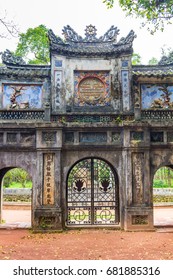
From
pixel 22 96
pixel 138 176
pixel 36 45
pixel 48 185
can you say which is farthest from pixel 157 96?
pixel 36 45

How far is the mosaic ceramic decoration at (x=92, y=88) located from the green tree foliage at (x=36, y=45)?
45.4 ft

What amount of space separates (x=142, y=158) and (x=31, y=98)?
5118 millimetres

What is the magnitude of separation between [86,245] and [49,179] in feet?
10.1

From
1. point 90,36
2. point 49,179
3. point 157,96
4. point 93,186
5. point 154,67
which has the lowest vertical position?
point 93,186

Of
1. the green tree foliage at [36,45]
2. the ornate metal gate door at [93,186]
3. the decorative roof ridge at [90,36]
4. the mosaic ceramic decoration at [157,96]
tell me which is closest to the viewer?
the ornate metal gate door at [93,186]

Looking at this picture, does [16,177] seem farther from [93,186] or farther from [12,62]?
[93,186]

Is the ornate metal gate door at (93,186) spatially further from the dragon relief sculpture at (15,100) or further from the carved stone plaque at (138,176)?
the dragon relief sculpture at (15,100)

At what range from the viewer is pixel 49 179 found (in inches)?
425

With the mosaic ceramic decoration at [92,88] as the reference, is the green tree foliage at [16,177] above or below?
below

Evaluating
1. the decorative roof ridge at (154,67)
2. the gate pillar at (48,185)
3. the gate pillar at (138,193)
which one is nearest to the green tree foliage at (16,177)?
the decorative roof ridge at (154,67)

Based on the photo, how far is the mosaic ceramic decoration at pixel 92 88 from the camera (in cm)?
1245

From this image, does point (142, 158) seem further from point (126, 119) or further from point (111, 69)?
point (111, 69)

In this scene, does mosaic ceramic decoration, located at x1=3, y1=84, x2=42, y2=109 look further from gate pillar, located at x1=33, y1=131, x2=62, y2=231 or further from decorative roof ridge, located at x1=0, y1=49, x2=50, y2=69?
gate pillar, located at x1=33, y1=131, x2=62, y2=231

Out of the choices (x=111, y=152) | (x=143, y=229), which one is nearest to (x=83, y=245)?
(x=143, y=229)
